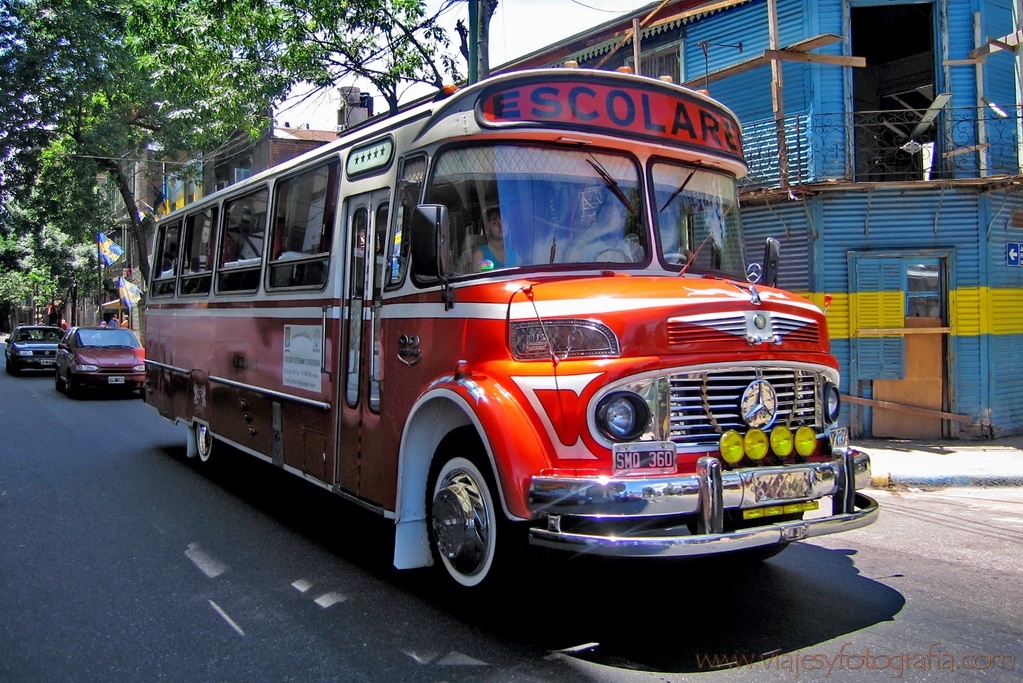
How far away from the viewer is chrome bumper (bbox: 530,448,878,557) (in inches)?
142

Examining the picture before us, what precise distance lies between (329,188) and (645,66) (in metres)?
10.7

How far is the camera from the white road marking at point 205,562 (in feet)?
17.2

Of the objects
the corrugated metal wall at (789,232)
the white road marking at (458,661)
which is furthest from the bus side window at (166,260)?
the corrugated metal wall at (789,232)

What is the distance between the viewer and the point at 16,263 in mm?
42562

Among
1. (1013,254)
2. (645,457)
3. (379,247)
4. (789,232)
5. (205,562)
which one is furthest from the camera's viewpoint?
(789,232)

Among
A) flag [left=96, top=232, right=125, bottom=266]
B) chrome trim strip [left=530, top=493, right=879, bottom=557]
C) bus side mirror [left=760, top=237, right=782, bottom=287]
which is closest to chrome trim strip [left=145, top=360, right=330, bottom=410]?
chrome trim strip [left=530, top=493, right=879, bottom=557]

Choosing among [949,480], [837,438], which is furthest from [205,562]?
[949,480]

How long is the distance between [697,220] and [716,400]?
4.89ft

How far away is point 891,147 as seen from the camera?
12195mm

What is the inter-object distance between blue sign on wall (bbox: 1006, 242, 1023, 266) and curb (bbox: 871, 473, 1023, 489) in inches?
170

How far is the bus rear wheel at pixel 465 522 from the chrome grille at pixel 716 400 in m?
1.02

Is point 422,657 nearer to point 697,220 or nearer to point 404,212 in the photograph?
point 404,212

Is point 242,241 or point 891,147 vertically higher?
point 891,147

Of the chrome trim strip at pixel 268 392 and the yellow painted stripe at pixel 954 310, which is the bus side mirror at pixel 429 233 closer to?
the chrome trim strip at pixel 268 392
